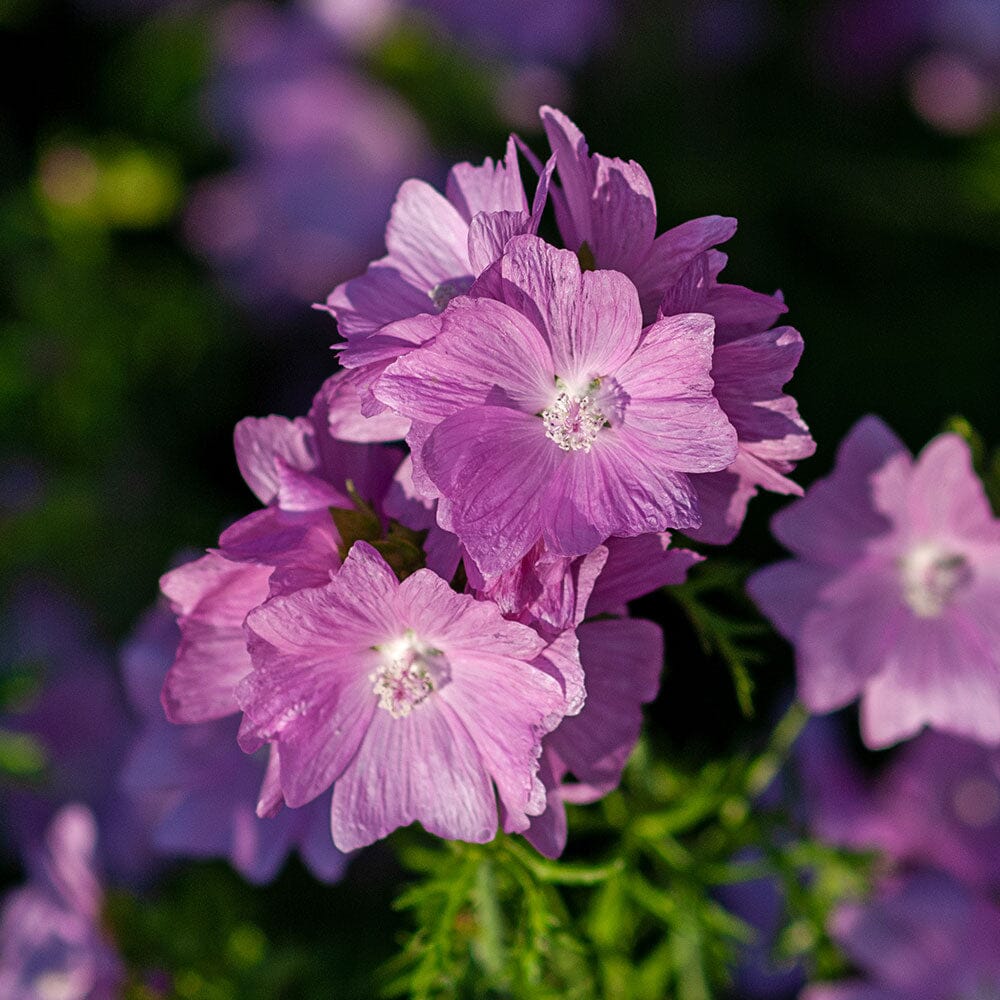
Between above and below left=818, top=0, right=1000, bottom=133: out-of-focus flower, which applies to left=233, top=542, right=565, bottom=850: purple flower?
below

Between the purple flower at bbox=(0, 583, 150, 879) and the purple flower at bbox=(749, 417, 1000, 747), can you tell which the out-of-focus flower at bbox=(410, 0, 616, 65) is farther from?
the purple flower at bbox=(749, 417, 1000, 747)

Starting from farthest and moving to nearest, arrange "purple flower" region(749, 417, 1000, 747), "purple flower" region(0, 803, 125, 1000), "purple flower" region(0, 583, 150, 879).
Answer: "purple flower" region(0, 583, 150, 879)
"purple flower" region(0, 803, 125, 1000)
"purple flower" region(749, 417, 1000, 747)

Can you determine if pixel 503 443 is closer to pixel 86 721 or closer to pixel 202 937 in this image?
pixel 202 937

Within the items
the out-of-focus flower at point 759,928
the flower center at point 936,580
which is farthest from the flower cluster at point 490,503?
the out-of-focus flower at point 759,928

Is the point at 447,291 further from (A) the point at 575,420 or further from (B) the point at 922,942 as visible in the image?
(B) the point at 922,942

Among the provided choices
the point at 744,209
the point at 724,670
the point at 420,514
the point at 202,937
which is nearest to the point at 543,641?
the point at 420,514

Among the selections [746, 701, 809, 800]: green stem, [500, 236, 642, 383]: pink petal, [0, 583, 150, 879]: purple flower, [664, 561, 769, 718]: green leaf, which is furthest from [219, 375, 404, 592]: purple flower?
[0, 583, 150, 879]: purple flower
